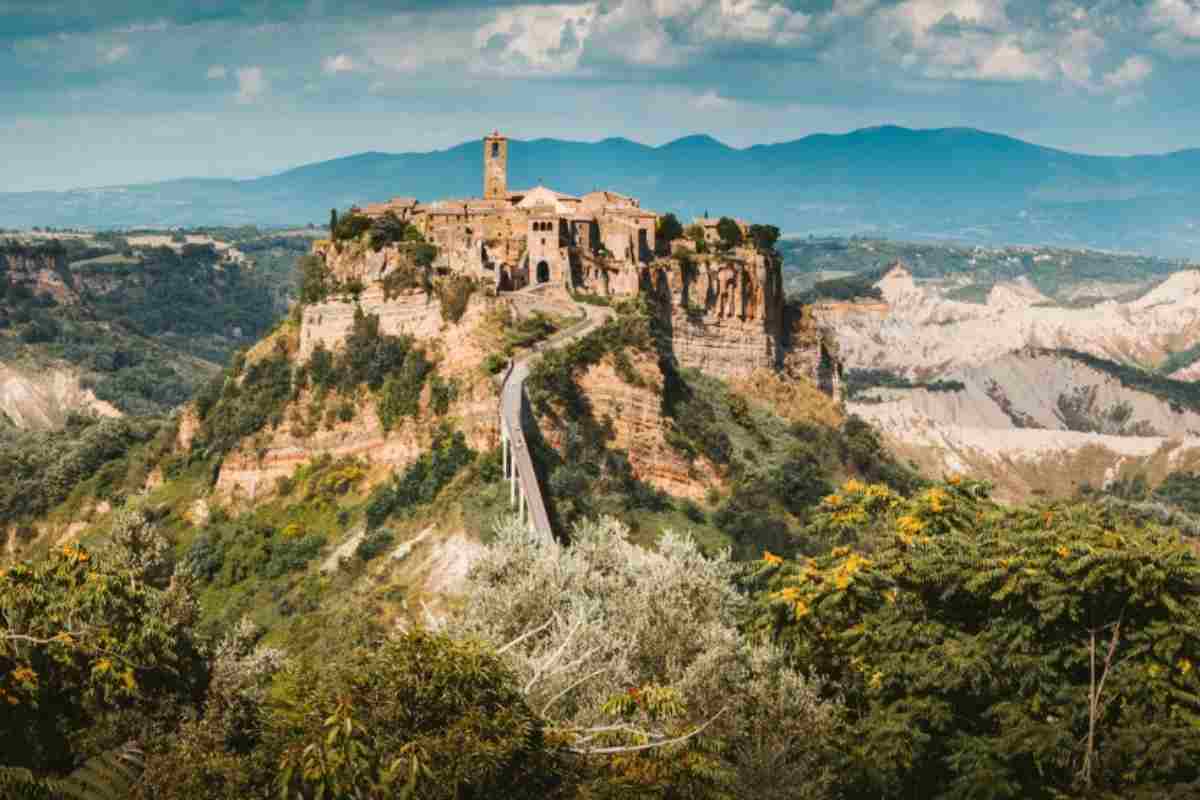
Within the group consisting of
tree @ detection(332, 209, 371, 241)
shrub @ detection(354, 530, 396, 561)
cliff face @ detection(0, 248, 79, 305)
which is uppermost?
tree @ detection(332, 209, 371, 241)

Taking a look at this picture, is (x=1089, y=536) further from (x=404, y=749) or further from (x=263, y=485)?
(x=263, y=485)

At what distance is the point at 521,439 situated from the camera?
39594mm

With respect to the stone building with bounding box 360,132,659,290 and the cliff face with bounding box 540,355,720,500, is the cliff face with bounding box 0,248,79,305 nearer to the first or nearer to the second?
the stone building with bounding box 360,132,659,290

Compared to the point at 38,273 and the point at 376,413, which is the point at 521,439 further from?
the point at 38,273

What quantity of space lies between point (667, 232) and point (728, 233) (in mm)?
3437

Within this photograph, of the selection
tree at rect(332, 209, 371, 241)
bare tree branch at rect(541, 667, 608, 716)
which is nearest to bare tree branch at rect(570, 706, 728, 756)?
bare tree branch at rect(541, 667, 608, 716)

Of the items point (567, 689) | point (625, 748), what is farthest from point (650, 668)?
point (625, 748)

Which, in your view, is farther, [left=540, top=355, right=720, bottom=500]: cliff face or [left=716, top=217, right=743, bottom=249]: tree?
[left=716, top=217, right=743, bottom=249]: tree

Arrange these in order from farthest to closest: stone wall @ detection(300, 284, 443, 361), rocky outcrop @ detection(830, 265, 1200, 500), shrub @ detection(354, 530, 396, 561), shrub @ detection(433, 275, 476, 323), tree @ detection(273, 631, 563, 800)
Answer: rocky outcrop @ detection(830, 265, 1200, 500) < stone wall @ detection(300, 284, 443, 361) < shrub @ detection(433, 275, 476, 323) < shrub @ detection(354, 530, 396, 561) < tree @ detection(273, 631, 563, 800)

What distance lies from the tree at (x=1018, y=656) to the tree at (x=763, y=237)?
41.2 metres

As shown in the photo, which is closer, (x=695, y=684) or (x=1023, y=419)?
(x=695, y=684)

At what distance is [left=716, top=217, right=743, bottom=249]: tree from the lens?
6144 cm

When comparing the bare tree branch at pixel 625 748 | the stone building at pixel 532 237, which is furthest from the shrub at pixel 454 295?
the bare tree branch at pixel 625 748

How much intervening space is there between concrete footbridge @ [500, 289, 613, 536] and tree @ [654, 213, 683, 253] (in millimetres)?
11360
